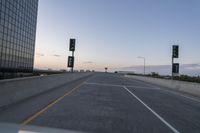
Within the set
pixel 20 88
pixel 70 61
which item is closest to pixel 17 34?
pixel 70 61

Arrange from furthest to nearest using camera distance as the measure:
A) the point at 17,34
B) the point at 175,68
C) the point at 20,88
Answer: the point at 17,34 < the point at 175,68 < the point at 20,88

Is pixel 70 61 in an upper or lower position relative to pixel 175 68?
upper

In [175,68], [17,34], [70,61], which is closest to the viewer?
[70,61]

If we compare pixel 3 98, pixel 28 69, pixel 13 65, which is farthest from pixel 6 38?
pixel 3 98

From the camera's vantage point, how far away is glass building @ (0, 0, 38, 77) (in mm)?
51853

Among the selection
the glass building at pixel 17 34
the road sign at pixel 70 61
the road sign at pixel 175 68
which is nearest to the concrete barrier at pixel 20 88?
the road sign at pixel 70 61

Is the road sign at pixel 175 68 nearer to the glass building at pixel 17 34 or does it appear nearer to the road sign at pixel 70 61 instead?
the road sign at pixel 70 61

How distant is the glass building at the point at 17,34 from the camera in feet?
170

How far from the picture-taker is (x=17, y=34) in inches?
2341

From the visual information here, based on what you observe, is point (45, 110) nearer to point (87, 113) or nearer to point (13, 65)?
point (87, 113)

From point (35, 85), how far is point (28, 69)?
53098 mm

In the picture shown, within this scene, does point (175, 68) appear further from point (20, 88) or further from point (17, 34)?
point (17, 34)

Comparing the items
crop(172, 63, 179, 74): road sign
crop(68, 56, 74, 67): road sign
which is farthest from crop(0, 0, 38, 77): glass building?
crop(172, 63, 179, 74): road sign

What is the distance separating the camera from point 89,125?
8656 mm
